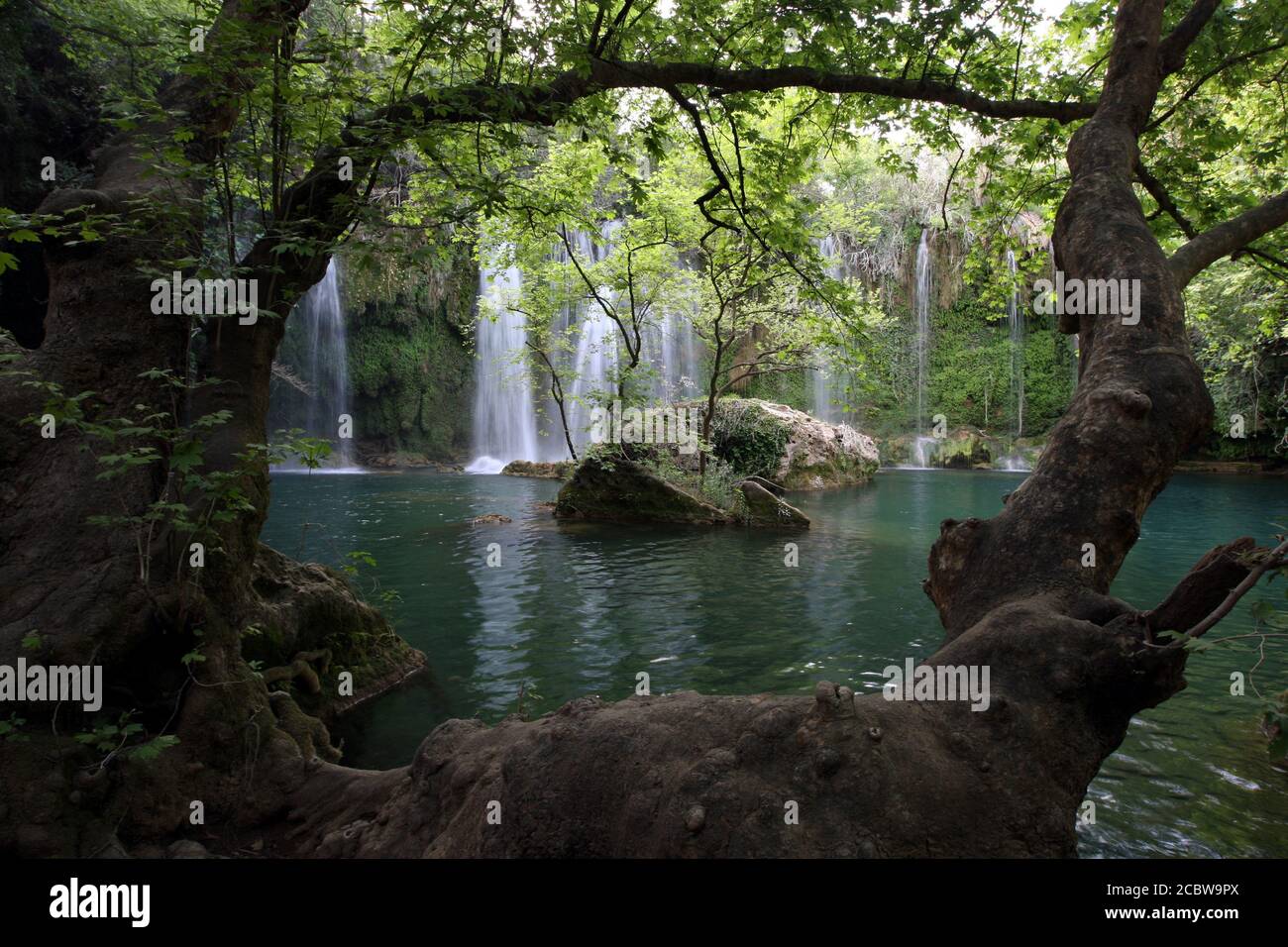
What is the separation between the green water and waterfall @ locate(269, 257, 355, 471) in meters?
17.6

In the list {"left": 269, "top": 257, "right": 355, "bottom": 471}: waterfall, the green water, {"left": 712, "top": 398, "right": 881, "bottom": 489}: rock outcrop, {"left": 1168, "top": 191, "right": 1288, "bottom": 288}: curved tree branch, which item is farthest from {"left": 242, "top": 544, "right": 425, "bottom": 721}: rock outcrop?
{"left": 269, "top": 257, "right": 355, "bottom": 471}: waterfall

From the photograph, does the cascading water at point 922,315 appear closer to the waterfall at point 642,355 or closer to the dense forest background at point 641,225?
the dense forest background at point 641,225

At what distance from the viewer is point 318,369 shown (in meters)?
34.8

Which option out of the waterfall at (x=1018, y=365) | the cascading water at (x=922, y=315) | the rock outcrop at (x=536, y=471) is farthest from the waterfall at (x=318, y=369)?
the waterfall at (x=1018, y=365)

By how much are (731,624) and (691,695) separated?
634 centimetres

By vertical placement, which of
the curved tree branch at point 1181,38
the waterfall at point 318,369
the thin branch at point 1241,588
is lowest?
the thin branch at point 1241,588

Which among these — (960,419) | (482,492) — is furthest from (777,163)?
(960,419)

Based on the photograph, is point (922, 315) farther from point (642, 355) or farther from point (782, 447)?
point (782, 447)

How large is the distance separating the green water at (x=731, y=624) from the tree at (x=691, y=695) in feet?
2.59

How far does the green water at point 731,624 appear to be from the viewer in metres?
4.88

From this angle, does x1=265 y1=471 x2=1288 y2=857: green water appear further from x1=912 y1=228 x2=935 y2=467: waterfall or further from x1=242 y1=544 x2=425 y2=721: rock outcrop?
x1=912 y1=228 x2=935 y2=467: waterfall

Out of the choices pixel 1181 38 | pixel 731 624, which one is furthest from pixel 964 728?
pixel 731 624

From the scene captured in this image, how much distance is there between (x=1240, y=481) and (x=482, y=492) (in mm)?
28180
